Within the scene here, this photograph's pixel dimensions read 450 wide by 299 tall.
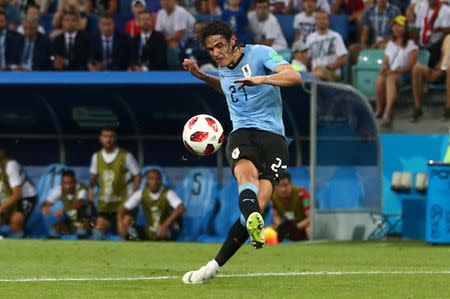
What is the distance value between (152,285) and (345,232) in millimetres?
8385

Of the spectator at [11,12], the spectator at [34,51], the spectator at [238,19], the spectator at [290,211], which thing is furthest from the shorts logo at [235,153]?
the spectator at [11,12]

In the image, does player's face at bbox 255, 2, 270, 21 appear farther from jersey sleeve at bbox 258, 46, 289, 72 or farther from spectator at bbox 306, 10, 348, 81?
jersey sleeve at bbox 258, 46, 289, 72

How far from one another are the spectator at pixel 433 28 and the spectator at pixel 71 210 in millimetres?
5572

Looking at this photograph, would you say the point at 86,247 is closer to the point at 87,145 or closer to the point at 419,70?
the point at 87,145

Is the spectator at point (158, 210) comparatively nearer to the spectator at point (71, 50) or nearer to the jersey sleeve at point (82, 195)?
the jersey sleeve at point (82, 195)

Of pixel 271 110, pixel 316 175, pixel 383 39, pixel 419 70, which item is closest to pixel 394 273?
pixel 271 110

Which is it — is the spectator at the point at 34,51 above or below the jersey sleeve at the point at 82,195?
above

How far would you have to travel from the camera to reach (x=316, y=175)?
1744cm

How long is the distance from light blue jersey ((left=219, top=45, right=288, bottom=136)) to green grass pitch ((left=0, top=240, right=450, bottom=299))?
1.27 metres

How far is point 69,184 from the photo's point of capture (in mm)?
18578

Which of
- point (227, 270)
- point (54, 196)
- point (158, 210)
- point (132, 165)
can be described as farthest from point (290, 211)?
point (227, 270)

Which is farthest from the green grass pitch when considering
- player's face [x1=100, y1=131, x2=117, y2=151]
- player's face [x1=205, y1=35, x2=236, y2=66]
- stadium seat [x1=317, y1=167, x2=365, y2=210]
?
player's face [x1=100, y1=131, x2=117, y2=151]

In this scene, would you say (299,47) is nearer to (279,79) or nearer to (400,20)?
(400,20)

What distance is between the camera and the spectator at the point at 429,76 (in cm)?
1912
